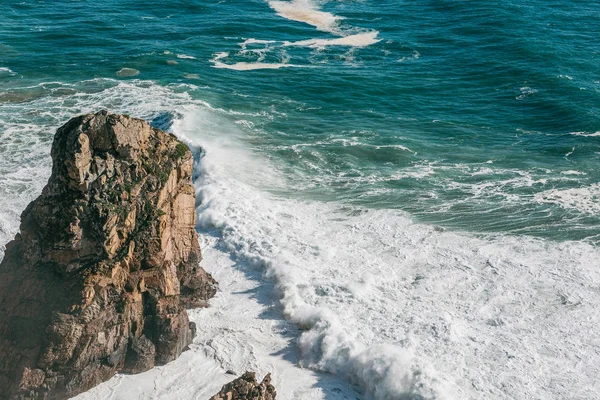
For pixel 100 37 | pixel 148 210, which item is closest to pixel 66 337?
pixel 148 210

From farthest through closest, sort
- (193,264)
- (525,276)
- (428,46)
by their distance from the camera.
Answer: (428,46) → (525,276) → (193,264)

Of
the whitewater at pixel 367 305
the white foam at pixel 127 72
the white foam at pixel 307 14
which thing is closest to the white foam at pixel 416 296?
the whitewater at pixel 367 305

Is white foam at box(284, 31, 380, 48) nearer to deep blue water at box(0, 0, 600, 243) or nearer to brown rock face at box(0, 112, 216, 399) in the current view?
deep blue water at box(0, 0, 600, 243)

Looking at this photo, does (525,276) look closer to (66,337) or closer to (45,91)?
(66,337)

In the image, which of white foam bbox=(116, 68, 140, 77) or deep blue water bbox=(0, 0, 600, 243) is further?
white foam bbox=(116, 68, 140, 77)

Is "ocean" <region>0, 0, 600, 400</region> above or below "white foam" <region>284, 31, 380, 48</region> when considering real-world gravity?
below

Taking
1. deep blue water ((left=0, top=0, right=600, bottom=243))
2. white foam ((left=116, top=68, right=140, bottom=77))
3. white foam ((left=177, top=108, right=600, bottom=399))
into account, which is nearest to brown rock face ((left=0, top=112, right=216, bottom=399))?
white foam ((left=177, top=108, right=600, bottom=399))
